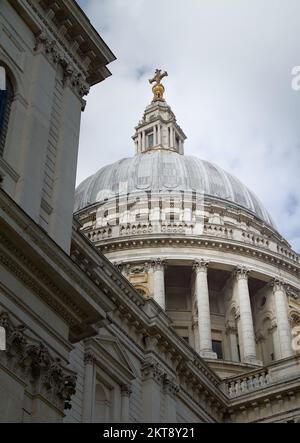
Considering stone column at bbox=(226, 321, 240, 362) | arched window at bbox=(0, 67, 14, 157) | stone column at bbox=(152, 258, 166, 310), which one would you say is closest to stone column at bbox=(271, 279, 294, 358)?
stone column at bbox=(226, 321, 240, 362)

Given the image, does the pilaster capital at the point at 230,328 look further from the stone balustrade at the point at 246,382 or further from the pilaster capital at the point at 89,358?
the pilaster capital at the point at 89,358

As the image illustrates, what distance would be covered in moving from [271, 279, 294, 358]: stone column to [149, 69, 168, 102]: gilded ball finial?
25313mm

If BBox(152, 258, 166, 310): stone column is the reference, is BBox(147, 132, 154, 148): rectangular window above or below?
above

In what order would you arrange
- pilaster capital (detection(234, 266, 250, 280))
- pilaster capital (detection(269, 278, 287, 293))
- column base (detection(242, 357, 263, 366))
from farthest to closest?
pilaster capital (detection(269, 278, 287, 293))
pilaster capital (detection(234, 266, 250, 280))
column base (detection(242, 357, 263, 366))

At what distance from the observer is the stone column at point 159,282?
4419cm

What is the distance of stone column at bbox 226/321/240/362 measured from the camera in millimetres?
43875

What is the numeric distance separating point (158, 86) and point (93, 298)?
55.0 m

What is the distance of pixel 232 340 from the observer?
147 feet

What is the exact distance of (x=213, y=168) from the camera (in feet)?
193

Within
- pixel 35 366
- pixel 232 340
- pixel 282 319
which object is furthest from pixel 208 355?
pixel 35 366

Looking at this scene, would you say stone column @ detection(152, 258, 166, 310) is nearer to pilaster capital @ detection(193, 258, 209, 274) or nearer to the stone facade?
the stone facade

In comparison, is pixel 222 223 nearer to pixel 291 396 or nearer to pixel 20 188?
pixel 291 396
